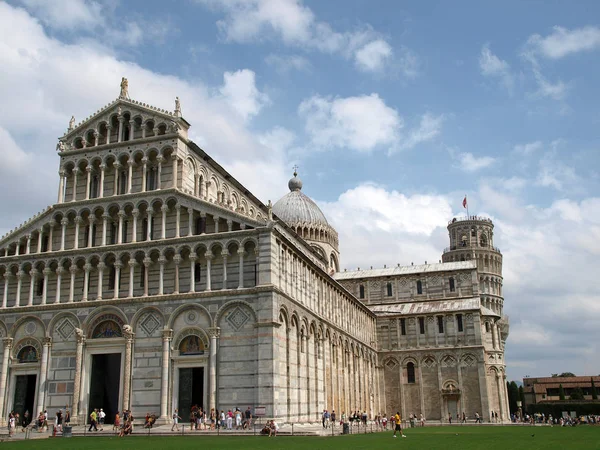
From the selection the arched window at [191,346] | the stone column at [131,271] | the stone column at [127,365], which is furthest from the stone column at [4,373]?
the arched window at [191,346]

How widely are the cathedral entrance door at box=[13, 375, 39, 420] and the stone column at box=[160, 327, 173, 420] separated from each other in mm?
9450

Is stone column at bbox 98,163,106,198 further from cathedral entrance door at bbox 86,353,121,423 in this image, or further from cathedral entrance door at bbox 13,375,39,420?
cathedral entrance door at bbox 13,375,39,420

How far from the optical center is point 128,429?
3256cm

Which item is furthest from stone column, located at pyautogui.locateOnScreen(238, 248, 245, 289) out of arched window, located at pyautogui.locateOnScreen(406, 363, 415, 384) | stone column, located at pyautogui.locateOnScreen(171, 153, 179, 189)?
arched window, located at pyautogui.locateOnScreen(406, 363, 415, 384)

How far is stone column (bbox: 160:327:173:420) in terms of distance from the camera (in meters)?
35.6

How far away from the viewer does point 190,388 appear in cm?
3634

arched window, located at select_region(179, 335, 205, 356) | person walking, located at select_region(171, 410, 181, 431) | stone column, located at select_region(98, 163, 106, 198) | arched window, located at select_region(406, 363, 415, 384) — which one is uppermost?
stone column, located at select_region(98, 163, 106, 198)

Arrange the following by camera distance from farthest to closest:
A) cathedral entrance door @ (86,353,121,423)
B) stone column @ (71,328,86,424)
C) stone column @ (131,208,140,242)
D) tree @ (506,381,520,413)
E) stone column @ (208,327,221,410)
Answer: tree @ (506,381,520,413) < stone column @ (131,208,140,242) < cathedral entrance door @ (86,353,121,423) < stone column @ (71,328,86,424) < stone column @ (208,327,221,410)

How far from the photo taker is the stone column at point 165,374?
117ft

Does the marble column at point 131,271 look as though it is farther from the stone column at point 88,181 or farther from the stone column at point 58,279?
the stone column at point 88,181

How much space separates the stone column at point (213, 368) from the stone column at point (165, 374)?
8.49 ft

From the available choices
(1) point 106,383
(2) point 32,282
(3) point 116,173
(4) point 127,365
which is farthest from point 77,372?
(3) point 116,173

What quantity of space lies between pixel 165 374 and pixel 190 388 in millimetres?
1672

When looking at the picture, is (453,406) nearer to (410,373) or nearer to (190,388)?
(410,373)
